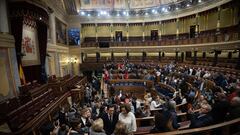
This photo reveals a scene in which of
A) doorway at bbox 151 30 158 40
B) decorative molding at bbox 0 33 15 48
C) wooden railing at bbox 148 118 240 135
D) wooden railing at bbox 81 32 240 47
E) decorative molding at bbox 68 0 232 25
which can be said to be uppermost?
decorative molding at bbox 68 0 232 25

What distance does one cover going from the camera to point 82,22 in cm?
2358

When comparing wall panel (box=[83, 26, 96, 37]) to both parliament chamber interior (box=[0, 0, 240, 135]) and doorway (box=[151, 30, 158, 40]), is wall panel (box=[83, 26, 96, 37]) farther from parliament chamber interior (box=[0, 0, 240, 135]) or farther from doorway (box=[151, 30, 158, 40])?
doorway (box=[151, 30, 158, 40])

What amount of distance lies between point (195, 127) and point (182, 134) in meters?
0.52

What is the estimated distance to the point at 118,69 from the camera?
54.1ft

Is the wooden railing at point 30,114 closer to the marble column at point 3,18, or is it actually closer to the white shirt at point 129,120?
the white shirt at point 129,120

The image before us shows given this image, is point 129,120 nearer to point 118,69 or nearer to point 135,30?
point 118,69

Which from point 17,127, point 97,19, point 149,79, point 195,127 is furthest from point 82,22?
point 195,127

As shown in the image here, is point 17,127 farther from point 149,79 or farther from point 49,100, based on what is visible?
point 149,79

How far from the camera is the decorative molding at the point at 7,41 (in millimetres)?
6468

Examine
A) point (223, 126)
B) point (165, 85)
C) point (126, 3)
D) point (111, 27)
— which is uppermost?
point (126, 3)

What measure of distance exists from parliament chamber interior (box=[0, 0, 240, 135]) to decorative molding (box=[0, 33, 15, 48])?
41 mm

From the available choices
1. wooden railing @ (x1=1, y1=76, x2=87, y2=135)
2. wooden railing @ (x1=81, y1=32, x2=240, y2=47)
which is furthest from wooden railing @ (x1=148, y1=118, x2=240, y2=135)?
wooden railing @ (x1=81, y1=32, x2=240, y2=47)

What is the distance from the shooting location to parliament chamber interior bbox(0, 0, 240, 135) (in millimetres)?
3690

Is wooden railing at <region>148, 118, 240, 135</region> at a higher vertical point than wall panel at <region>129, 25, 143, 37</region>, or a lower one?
lower
